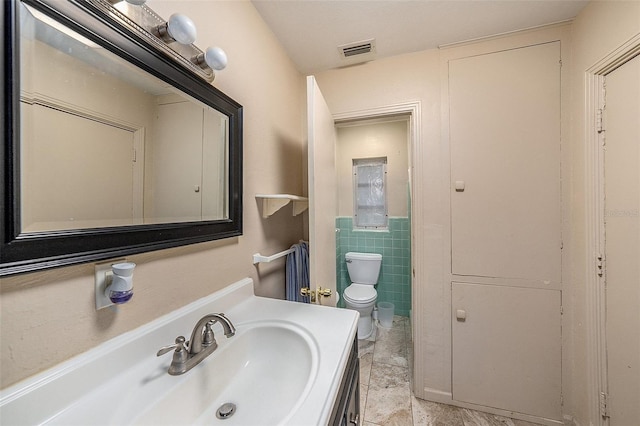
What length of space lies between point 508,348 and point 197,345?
1.70 metres

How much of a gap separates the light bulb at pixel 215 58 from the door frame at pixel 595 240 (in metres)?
1.72

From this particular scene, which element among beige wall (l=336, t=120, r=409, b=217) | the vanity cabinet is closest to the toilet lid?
beige wall (l=336, t=120, r=409, b=217)

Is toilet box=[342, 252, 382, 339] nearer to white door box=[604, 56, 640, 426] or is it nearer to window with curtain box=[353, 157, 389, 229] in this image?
window with curtain box=[353, 157, 389, 229]

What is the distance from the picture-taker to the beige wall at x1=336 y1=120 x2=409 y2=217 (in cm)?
262

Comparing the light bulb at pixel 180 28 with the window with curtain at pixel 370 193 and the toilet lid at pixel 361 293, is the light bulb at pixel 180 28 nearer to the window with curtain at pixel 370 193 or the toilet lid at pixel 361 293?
the toilet lid at pixel 361 293

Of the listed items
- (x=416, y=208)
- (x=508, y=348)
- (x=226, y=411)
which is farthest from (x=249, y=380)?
(x=508, y=348)

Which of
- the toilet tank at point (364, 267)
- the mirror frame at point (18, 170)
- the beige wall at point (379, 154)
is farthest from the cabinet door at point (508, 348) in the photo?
the mirror frame at point (18, 170)

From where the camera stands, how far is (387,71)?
158 centimetres

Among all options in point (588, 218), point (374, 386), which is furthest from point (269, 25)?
point (374, 386)

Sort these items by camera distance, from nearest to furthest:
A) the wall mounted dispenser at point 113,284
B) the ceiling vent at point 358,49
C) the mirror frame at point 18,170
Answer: the mirror frame at point 18,170, the wall mounted dispenser at point 113,284, the ceiling vent at point 358,49

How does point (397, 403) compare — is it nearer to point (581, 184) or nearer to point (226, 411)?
point (226, 411)

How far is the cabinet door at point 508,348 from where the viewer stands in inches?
52.7

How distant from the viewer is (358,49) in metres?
1.49

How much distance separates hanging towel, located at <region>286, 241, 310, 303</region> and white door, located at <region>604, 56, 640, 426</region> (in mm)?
1489
